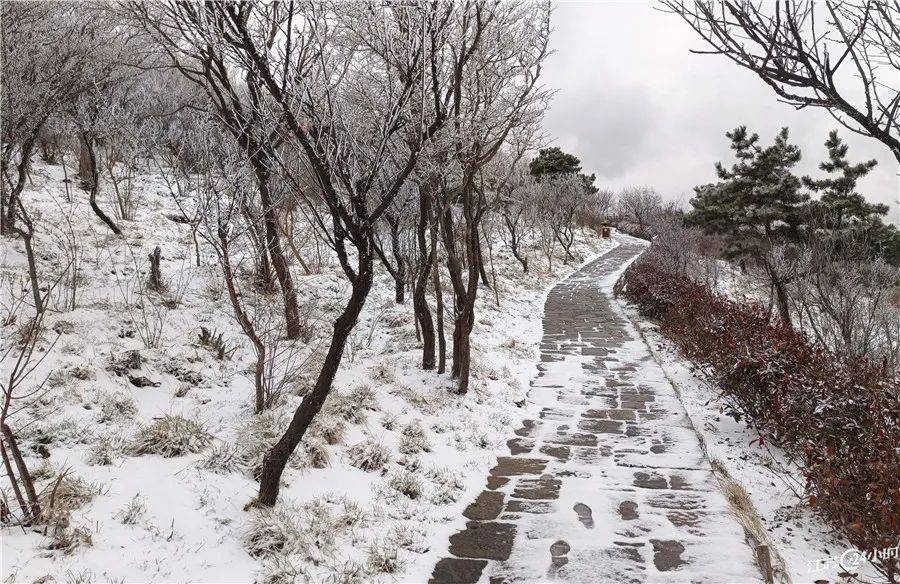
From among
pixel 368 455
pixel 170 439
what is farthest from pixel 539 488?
pixel 170 439

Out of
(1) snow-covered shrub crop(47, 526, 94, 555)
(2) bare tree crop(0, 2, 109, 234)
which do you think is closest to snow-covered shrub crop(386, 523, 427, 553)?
(1) snow-covered shrub crop(47, 526, 94, 555)

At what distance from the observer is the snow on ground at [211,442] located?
342 cm

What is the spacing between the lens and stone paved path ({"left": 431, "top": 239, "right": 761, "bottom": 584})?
146 inches

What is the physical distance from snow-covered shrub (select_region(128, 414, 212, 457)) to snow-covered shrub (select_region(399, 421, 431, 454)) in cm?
196

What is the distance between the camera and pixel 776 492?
4902 mm

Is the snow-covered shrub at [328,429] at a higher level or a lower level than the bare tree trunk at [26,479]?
lower

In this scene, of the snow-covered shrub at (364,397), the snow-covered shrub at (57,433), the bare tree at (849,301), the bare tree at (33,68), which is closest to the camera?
the snow-covered shrub at (57,433)

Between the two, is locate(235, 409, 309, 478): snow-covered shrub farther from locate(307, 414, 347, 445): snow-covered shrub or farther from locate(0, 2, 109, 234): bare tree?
locate(0, 2, 109, 234): bare tree

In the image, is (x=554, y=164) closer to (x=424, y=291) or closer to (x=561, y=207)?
(x=561, y=207)

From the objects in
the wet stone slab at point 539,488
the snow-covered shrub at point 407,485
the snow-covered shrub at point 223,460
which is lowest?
the wet stone slab at point 539,488

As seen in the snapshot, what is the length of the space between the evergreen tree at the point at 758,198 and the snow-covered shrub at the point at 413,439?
2002cm

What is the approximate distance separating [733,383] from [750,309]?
3.17 metres

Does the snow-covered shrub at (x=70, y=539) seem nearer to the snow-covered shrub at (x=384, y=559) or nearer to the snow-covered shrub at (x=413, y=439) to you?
the snow-covered shrub at (x=384, y=559)

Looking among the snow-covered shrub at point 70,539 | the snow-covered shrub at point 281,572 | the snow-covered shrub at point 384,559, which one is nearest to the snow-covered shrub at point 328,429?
the snow-covered shrub at point 384,559
